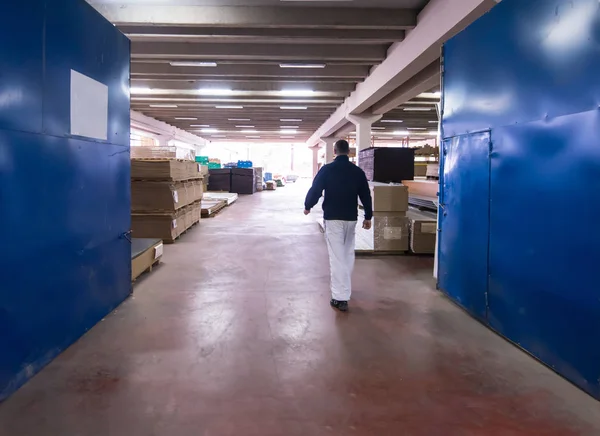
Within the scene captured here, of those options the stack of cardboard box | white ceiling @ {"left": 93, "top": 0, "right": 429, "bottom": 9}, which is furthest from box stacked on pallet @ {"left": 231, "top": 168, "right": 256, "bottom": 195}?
white ceiling @ {"left": 93, "top": 0, "right": 429, "bottom": 9}

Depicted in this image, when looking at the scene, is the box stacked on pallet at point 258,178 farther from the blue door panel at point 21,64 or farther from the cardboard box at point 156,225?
the blue door panel at point 21,64

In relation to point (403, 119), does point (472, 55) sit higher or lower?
lower

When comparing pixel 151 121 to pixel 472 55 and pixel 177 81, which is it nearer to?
pixel 177 81

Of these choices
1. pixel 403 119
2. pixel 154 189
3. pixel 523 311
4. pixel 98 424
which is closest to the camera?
pixel 98 424

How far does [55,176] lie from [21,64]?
33.1 inches

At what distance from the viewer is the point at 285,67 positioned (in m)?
9.82

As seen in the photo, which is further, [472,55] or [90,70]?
[472,55]

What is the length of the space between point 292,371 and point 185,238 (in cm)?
634

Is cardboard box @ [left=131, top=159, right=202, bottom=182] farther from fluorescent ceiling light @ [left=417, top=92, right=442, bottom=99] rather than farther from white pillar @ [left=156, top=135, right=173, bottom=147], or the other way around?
white pillar @ [left=156, top=135, right=173, bottom=147]

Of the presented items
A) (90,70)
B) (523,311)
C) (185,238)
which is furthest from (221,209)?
(523,311)

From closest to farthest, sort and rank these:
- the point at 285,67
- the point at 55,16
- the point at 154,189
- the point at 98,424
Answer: the point at 98,424 → the point at 55,16 → the point at 154,189 → the point at 285,67

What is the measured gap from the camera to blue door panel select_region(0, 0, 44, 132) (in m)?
2.68

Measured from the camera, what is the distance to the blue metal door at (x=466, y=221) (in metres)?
4.18

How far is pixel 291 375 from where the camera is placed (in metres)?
3.18
